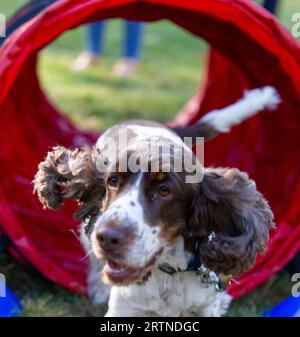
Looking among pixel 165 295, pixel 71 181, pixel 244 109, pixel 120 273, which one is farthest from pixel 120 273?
pixel 244 109

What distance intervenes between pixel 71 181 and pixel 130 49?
5.35m

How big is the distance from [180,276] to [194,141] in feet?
3.71

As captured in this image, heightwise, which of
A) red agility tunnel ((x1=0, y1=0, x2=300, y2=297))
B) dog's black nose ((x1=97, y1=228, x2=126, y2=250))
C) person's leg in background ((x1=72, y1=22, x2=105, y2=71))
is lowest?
person's leg in background ((x1=72, y1=22, x2=105, y2=71))

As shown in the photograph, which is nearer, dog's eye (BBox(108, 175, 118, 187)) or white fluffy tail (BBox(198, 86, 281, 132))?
dog's eye (BBox(108, 175, 118, 187))

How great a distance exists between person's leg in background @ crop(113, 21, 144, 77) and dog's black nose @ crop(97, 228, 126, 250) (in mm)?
5607

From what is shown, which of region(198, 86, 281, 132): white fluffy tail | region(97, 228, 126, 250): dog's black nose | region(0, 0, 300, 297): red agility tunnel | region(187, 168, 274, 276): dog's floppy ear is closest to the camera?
region(97, 228, 126, 250): dog's black nose

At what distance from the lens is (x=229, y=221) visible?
3.05m

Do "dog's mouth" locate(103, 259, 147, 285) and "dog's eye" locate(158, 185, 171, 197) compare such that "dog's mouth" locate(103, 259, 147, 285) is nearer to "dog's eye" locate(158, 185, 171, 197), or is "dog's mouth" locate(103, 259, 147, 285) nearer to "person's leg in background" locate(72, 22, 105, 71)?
"dog's eye" locate(158, 185, 171, 197)

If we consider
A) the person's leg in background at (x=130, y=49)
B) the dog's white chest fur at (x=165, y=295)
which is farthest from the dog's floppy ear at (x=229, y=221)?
the person's leg in background at (x=130, y=49)

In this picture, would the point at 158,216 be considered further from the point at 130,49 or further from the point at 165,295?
the point at 130,49

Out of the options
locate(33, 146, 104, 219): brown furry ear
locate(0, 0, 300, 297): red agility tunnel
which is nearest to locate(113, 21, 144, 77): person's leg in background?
locate(0, 0, 300, 297): red agility tunnel

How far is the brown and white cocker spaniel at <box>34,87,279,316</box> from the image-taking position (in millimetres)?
2736

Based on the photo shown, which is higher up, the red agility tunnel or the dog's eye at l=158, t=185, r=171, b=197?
the dog's eye at l=158, t=185, r=171, b=197

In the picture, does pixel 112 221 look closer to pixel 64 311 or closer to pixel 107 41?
pixel 64 311
